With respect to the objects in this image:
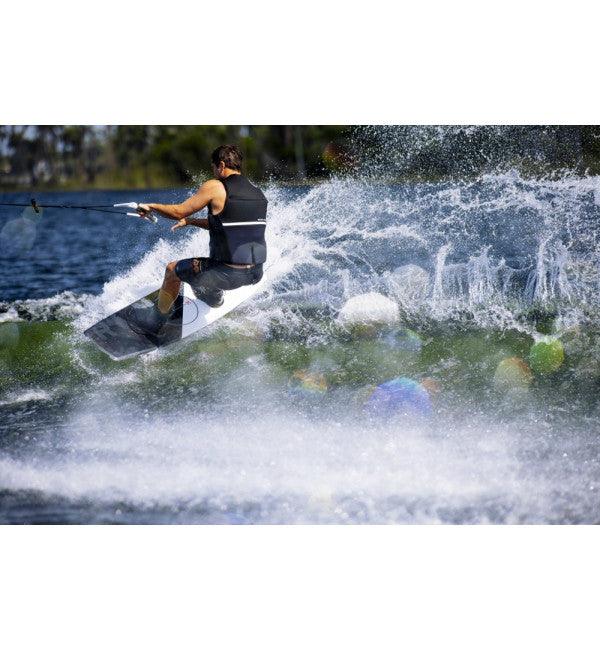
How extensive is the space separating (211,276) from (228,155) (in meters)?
0.55

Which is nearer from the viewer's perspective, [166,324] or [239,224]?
[239,224]

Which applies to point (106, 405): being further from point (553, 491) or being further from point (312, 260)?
point (553, 491)

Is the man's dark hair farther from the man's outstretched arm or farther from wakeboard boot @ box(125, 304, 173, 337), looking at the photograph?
wakeboard boot @ box(125, 304, 173, 337)

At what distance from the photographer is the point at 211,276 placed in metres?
3.32

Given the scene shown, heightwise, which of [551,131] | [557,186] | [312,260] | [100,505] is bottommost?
[100,505]

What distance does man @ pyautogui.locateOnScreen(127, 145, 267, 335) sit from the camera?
3.24m

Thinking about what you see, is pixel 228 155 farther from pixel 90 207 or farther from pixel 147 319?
pixel 147 319

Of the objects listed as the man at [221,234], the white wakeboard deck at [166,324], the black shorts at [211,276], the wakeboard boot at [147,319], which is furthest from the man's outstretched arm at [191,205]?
the wakeboard boot at [147,319]

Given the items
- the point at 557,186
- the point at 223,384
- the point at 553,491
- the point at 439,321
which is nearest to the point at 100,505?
the point at 223,384

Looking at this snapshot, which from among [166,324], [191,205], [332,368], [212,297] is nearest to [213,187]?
[191,205]

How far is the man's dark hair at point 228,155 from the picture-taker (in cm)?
325

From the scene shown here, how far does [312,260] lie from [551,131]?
4.02 feet

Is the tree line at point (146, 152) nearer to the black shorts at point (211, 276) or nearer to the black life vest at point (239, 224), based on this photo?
the black life vest at point (239, 224)

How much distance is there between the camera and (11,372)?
335 cm
